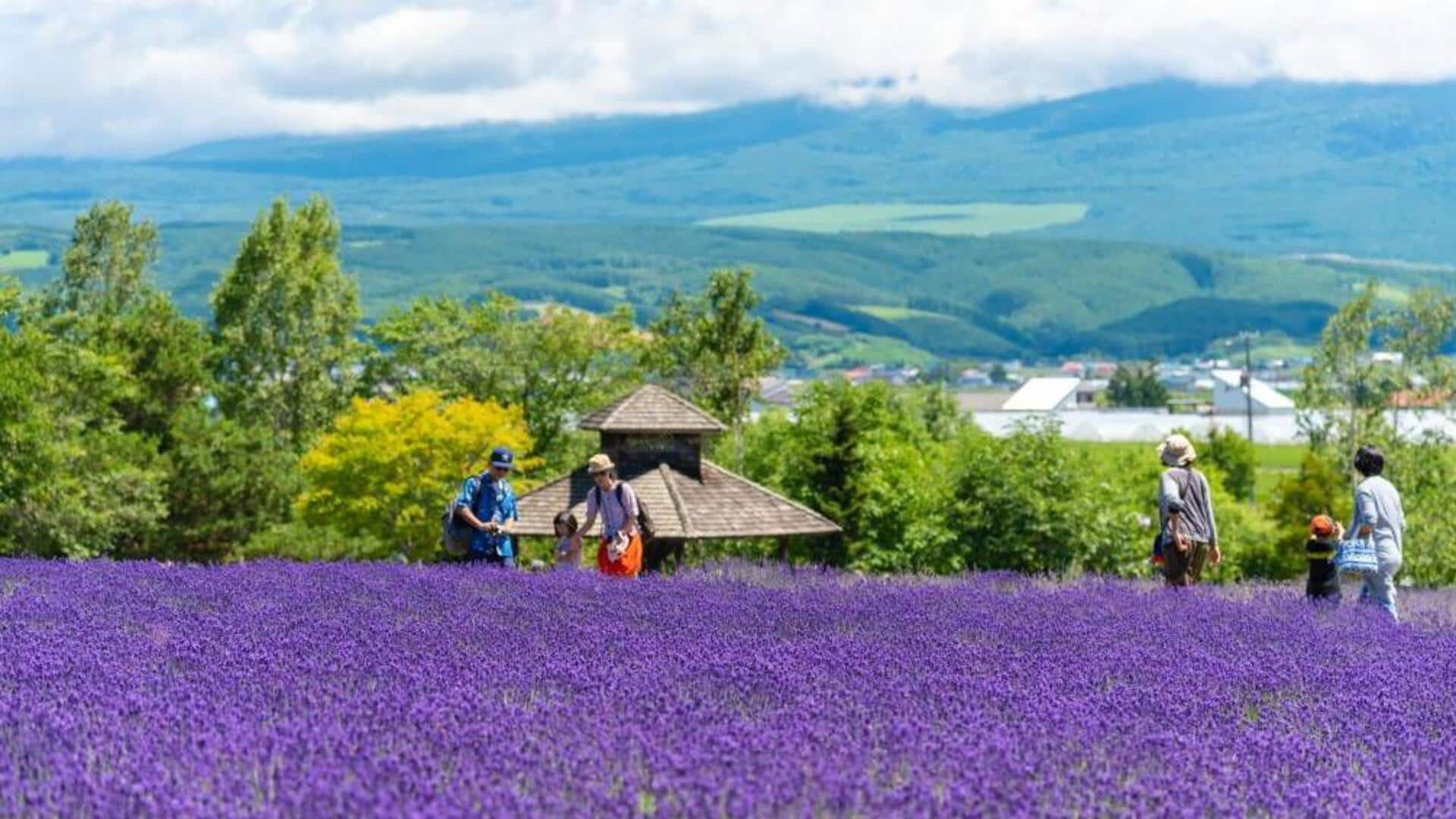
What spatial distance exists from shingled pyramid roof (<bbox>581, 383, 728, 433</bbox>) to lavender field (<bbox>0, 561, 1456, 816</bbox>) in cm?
1621

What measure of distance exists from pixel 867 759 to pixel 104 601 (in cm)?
536

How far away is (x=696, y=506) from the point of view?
2670cm

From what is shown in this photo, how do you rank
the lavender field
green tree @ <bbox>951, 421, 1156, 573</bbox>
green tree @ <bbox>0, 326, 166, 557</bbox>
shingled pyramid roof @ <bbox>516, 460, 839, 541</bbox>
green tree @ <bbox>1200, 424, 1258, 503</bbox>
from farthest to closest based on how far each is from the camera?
green tree @ <bbox>1200, 424, 1258, 503</bbox> → green tree @ <bbox>951, 421, 1156, 573</bbox> → green tree @ <bbox>0, 326, 166, 557</bbox> → shingled pyramid roof @ <bbox>516, 460, 839, 541</bbox> → the lavender field

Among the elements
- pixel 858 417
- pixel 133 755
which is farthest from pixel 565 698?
pixel 858 417

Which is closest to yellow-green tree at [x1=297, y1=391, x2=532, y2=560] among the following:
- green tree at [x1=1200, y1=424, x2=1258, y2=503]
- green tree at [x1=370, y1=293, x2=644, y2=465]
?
green tree at [x1=370, y1=293, x2=644, y2=465]

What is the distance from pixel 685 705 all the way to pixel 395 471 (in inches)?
1543

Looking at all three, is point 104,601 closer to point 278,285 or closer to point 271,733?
point 271,733

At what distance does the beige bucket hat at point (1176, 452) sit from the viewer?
13406 mm

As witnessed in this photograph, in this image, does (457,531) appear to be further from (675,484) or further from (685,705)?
(675,484)

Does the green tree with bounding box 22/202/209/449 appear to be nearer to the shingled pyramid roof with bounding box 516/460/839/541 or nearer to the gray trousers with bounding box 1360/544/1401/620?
the shingled pyramid roof with bounding box 516/460/839/541

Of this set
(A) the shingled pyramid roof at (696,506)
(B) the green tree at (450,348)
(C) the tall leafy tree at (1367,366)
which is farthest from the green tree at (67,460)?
(C) the tall leafy tree at (1367,366)

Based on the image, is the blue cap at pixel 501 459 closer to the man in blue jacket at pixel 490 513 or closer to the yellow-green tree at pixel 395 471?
the man in blue jacket at pixel 490 513

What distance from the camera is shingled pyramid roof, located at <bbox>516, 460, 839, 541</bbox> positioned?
25.8 metres

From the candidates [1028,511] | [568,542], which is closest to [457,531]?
[568,542]
